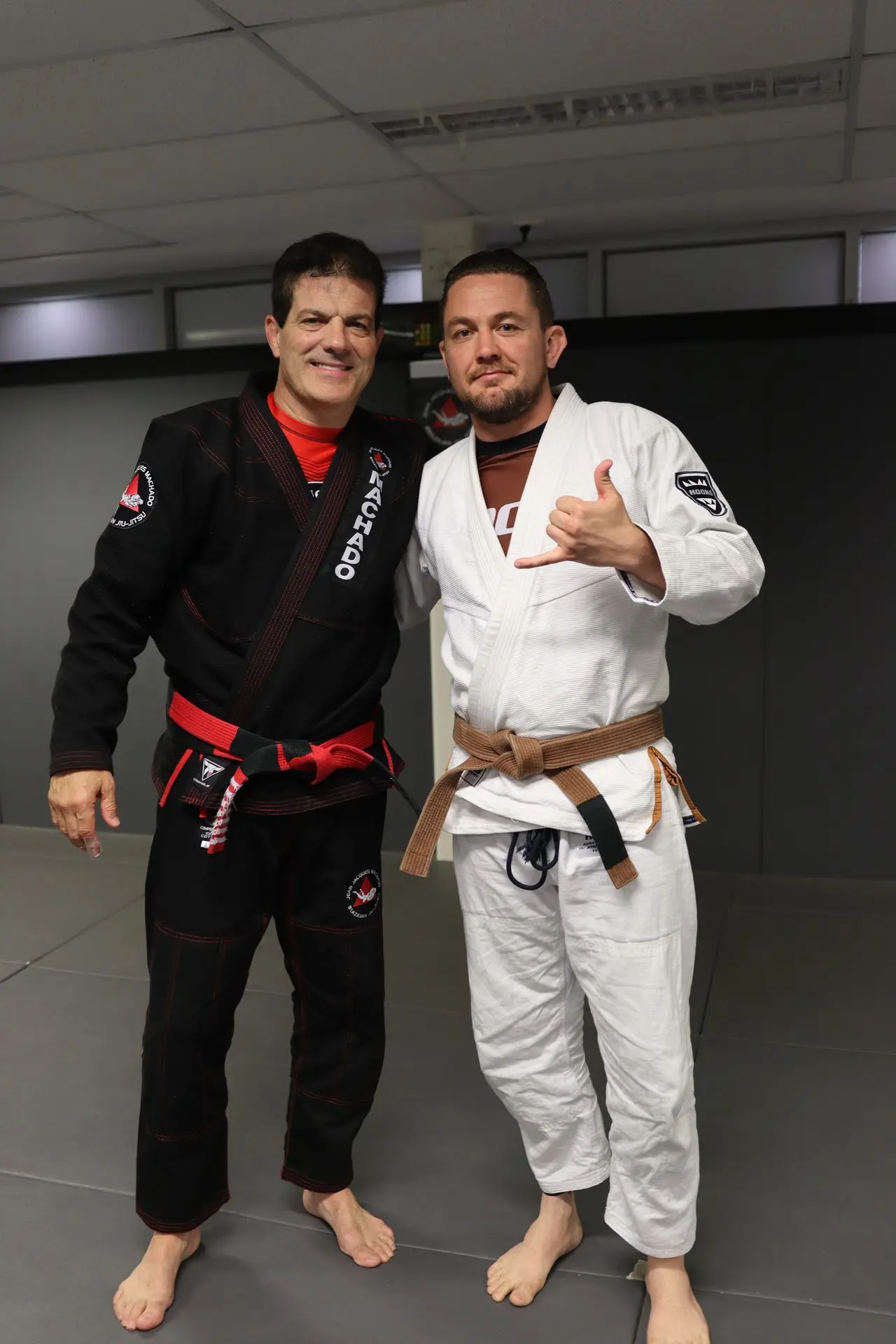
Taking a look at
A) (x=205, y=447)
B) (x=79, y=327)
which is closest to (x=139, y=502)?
A: (x=205, y=447)

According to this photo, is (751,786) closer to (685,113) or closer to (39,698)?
(685,113)

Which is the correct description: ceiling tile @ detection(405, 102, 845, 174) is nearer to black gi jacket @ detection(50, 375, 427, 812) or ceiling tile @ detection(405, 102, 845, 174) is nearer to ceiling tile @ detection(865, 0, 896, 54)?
ceiling tile @ detection(865, 0, 896, 54)

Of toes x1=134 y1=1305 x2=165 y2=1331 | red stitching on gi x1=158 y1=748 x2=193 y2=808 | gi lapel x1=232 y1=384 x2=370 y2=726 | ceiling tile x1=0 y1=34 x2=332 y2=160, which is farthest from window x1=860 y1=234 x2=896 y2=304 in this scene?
toes x1=134 y1=1305 x2=165 y2=1331

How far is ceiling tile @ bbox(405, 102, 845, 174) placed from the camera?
2793 millimetres

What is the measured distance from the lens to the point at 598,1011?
1.76 m

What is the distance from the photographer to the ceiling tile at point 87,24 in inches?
82.1

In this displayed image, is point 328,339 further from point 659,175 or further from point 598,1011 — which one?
point 659,175

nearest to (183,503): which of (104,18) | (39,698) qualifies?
(104,18)

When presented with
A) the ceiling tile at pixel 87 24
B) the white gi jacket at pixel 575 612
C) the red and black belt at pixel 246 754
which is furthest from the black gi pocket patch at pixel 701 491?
the ceiling tile at pixel 87 24

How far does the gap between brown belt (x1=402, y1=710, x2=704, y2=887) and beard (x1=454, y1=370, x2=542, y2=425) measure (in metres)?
0.50

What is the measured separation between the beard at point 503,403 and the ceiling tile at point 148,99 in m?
1.07

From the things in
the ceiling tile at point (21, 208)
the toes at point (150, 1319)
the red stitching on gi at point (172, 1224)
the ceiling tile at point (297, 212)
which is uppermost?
the ceiling tile at point (297, 212)

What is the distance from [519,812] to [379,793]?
1.10 ft

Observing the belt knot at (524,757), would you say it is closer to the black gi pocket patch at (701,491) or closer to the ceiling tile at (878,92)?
the black gi pocket patch at (701,491)
